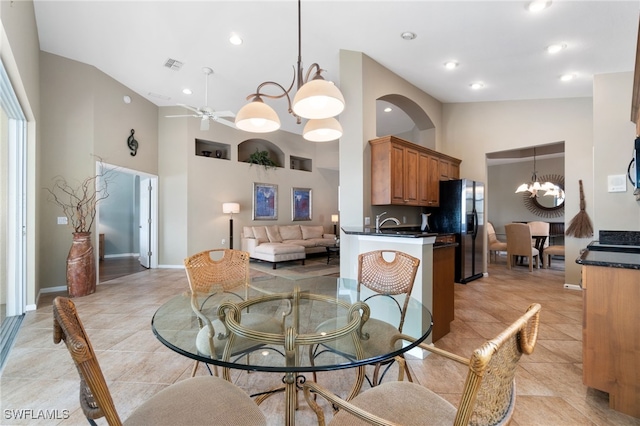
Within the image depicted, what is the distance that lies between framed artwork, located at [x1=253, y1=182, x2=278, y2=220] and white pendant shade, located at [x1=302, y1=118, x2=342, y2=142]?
16.4ft

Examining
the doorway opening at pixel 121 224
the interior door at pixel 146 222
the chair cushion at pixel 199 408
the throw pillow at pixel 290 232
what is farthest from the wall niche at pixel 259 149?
the chair cushion at pixel 199 408

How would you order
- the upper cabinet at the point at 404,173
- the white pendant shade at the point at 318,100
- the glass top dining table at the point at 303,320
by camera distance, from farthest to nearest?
the upper cabinet at the point at 404,173
the white pendant shade at the point at 318,100
the glass top dining table at the point at 303,320

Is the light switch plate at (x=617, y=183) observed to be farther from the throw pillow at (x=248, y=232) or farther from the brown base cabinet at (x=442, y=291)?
the throw pillow at (x=248, y=232)

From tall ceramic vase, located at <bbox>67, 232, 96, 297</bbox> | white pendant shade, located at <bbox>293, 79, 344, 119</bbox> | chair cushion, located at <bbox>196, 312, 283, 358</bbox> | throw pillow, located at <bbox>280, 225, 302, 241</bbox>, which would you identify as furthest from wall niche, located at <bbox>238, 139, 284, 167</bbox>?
chair cushion, located at <bbox>196, 312, 283, 358</bbox>

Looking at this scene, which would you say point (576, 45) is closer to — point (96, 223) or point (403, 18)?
point (403, 18)

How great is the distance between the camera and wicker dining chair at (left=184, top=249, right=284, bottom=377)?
1.46 m

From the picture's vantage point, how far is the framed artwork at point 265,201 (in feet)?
24.3

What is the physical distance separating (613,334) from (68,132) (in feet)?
21.2

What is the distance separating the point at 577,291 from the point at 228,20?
605cm

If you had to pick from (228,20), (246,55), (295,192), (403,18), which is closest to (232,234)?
(295,192)

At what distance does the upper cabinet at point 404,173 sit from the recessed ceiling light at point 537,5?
1.79 m

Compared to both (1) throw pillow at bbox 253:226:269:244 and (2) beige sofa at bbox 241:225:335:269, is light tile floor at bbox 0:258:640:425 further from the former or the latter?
(1) throw pillow at bbox 253:226:269:244

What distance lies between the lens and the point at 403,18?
303 cm

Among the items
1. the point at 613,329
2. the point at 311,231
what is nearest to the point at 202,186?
the point at 311,231
